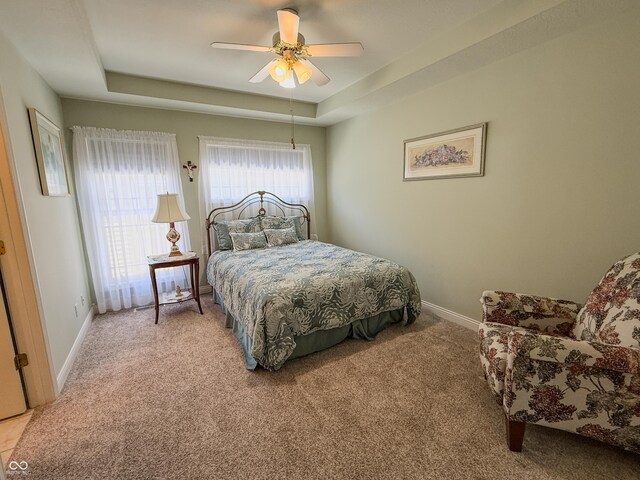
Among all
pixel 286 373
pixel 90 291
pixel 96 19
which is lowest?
pixel 286 373

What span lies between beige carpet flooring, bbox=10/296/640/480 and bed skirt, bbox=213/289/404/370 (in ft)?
0.28

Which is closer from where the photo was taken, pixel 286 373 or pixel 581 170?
pixel 581 170

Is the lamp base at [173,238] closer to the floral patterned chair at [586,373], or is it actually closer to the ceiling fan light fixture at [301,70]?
the ceiling fan light fixture at [301,70]

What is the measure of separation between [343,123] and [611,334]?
3958 mm

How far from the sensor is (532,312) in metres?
2.02

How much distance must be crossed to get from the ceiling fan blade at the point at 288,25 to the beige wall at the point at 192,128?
2.34m

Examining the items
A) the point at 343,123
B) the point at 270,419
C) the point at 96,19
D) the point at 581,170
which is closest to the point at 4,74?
the point at 96,19

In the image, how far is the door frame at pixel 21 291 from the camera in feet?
5.90

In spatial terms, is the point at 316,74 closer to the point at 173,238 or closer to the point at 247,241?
the point at 247,241

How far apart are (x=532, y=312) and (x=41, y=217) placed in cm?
367

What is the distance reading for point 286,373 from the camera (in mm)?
2330

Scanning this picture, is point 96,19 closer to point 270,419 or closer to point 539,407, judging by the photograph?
point 270,419

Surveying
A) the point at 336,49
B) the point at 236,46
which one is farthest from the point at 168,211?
the point at 336,49

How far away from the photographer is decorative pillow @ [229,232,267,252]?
12.5 ft
